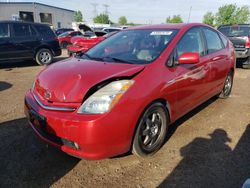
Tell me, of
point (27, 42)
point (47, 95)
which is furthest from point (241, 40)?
point (47, 95)

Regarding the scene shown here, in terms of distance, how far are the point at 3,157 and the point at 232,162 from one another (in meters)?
2.77

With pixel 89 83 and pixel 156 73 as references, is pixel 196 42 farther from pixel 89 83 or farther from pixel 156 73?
pixel 89 83

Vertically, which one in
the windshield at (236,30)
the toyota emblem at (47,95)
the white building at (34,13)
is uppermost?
the white building at (34,13)

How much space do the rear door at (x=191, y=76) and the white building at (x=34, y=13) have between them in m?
41.9

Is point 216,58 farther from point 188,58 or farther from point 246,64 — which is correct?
point 246,64

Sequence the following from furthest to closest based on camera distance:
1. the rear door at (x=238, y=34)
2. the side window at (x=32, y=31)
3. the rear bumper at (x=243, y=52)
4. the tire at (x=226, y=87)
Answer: the side window at (x=32, y=31), the rear door at (x=238, y=34), the rear bumper at (x=243, y=52), the tire at (x=226, y=87)

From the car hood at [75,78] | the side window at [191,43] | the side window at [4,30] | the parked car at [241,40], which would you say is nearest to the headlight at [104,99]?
the car hood at [75,78]

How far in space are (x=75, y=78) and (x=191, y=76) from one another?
1.67 m

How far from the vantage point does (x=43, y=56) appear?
9.95 meters

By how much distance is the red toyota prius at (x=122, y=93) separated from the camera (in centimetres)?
244

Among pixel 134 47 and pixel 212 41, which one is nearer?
pixel 134 47

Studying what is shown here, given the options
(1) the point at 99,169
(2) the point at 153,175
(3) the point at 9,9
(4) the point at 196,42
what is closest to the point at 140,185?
(2) the point at 153,175

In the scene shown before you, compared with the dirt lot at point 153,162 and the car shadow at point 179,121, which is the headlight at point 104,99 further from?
the car shadow at point 179,121

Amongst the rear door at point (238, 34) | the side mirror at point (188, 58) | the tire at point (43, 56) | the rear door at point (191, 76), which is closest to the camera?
the side mirror at point (188, 58)
